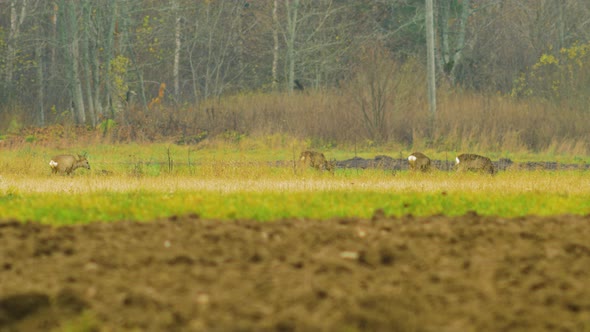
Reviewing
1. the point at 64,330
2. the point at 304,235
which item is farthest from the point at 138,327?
the point at 304,235

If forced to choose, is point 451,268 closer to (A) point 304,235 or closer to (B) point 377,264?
(B) point 377,264

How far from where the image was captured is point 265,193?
1397cm

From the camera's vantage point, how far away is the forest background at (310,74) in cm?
3053

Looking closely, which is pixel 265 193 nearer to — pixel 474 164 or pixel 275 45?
pixel 474 164

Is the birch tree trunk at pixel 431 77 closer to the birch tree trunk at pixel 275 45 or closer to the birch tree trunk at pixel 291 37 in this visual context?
the birch tree trunk at pixel 291 37

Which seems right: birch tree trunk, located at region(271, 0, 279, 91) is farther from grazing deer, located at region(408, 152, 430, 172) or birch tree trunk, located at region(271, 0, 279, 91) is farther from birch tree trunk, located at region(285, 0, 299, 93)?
grazing deer, located at region(408, 152, 430, 172)

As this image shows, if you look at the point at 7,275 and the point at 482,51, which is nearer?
the point at 7,275

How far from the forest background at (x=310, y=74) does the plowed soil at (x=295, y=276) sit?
66.2 feet

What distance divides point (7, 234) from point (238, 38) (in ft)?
136

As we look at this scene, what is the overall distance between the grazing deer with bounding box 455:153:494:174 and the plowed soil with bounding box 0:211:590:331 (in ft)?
28.3

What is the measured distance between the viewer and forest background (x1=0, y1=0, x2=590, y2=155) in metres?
30.5

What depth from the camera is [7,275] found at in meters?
7.05

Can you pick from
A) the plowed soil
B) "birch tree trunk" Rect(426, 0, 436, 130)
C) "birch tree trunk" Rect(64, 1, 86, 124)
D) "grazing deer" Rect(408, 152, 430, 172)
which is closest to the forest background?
"birch tree trunk" Rect(64, 1, 86, 124)

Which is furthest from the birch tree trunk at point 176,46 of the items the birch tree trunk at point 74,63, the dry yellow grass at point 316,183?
the dry yellow grass at point 316,183
